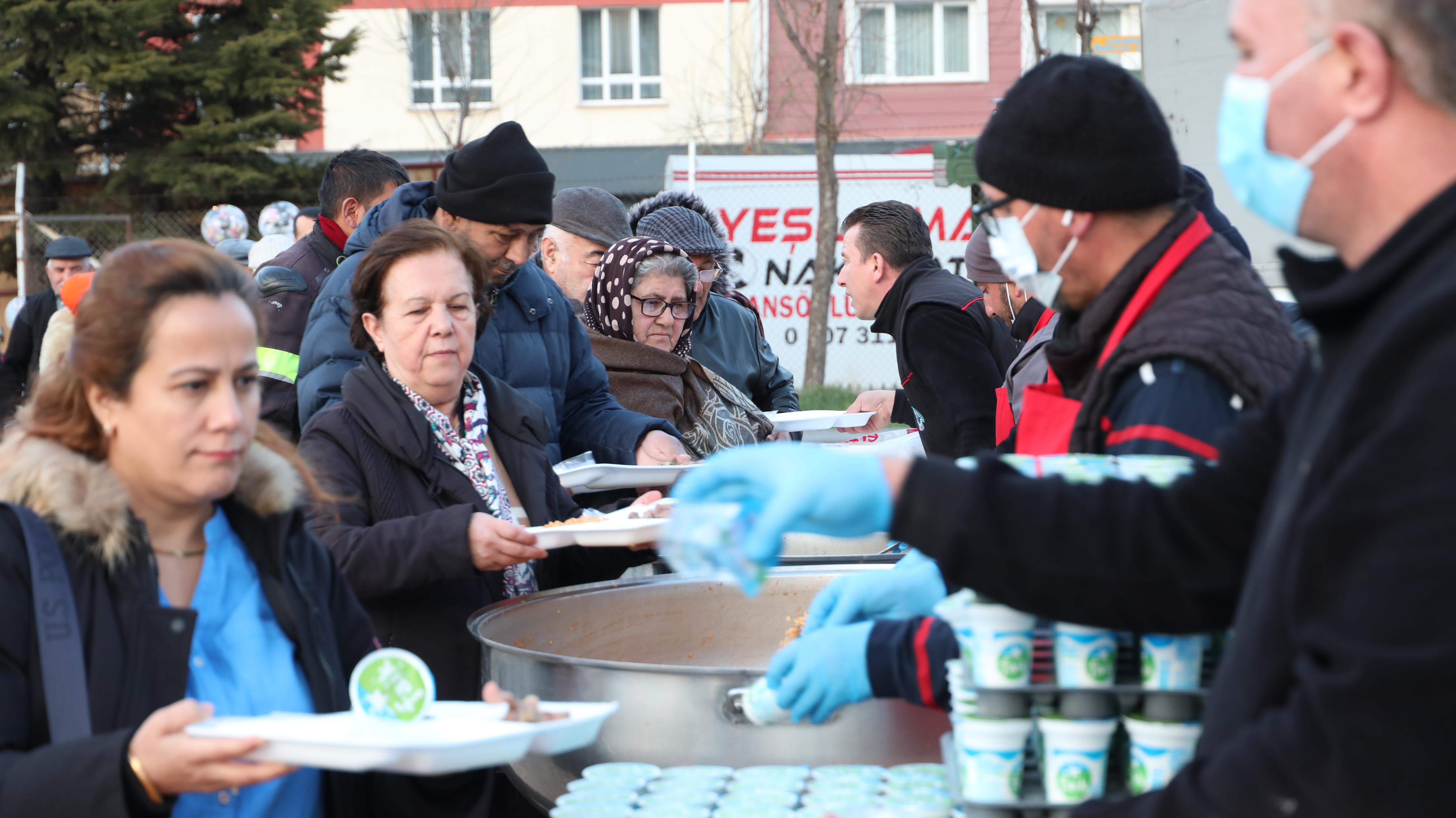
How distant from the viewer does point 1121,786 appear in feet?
5.47

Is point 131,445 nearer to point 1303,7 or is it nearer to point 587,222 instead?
point 1303,7

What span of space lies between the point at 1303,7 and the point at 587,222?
16.9 feet

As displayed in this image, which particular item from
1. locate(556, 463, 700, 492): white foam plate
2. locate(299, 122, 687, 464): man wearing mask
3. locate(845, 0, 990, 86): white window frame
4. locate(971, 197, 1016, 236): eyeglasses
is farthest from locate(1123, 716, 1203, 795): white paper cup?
locate(845, 0, 990, 86): white window frame

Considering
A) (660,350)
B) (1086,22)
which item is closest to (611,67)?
(1086,22)

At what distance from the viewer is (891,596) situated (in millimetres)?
2301

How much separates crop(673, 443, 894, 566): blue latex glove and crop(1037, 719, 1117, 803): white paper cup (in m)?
0.33

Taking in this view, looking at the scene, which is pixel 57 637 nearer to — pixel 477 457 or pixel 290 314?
pixel 477 457

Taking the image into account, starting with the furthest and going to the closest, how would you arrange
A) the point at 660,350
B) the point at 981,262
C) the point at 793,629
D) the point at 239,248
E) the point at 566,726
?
1. the point at 239,248
2. the point at 981,262
3. the point at 660,350
4. the point at 793,629
5. the point at 566,726

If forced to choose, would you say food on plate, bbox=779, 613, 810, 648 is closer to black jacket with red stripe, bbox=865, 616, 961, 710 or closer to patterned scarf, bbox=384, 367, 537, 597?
patterned scarf, bbox=384, 367, 537, 597

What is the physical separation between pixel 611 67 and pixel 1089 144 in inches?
906

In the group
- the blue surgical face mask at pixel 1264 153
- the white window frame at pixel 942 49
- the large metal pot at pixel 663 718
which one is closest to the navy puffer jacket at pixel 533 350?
the large metal pot at pixel 663 718

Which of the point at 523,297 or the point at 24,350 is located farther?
the point at 24,350

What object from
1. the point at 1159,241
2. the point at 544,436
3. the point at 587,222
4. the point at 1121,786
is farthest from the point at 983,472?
the point at 587,222

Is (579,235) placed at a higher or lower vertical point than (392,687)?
higher
